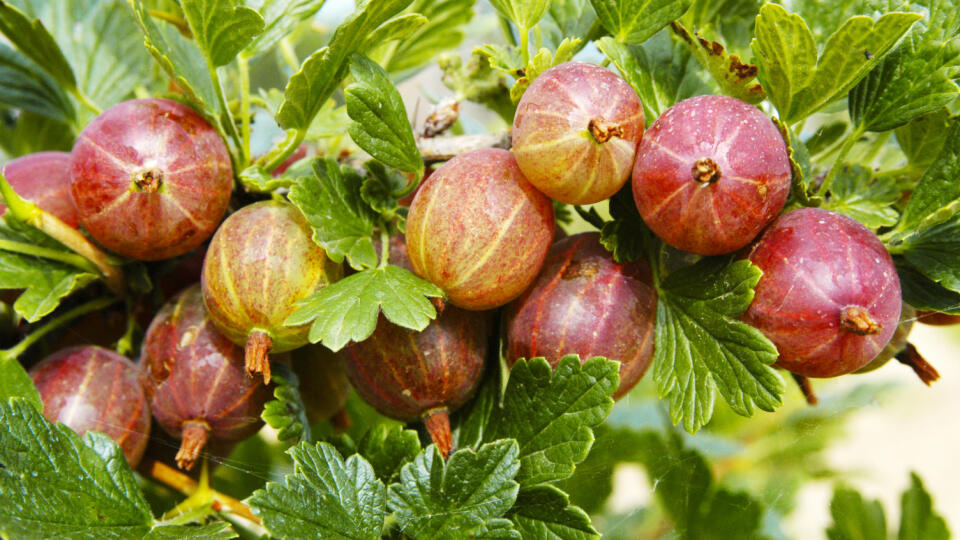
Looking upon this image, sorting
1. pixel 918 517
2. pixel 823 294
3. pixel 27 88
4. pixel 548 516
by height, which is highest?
pixel 27 88

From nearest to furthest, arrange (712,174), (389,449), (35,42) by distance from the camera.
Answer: (712,174), (389,449), (35,42)

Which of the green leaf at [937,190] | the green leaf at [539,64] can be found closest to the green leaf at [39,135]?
the green leaf at [539,64]

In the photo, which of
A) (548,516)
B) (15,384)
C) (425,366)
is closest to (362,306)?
(425,366)

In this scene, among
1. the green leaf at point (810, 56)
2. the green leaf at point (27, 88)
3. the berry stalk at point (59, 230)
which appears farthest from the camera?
the green leaf at point (27, 88)

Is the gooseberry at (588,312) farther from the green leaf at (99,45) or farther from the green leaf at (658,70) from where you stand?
the green leaf at (99,45)

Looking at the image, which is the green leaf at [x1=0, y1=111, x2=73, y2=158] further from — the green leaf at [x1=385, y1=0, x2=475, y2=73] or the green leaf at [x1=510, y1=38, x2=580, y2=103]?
the green leaf at [x1=510, y1=38, x2=580, y2=103]

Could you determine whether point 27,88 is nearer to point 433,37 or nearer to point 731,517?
point 433,37

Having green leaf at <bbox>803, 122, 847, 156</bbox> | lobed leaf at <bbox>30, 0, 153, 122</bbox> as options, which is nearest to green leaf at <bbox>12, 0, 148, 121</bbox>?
lobed leaf at <bbox>30, 0, 153, 122</bbox>
